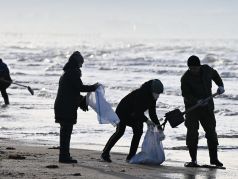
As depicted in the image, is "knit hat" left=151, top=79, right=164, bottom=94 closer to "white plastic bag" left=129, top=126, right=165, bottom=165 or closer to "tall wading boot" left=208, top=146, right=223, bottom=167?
"white plastic bag" left=129, top=126, right=165, bottom=165

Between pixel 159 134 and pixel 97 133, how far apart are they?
486 cm

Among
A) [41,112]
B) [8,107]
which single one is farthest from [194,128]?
[8,107]

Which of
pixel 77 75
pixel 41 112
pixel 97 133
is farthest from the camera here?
pixel 41 112

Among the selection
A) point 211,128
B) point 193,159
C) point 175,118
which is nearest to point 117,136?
point 175,118

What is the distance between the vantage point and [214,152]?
974 centimetres

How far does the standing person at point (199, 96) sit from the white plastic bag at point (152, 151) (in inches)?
16.7

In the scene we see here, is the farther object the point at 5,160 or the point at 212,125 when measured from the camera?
the point at 212,125

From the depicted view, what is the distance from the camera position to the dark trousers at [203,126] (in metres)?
9.67

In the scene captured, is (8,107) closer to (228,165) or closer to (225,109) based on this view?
(225,109)

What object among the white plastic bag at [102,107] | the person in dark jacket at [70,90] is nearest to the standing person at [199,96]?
the white plastic bag at [102,107]

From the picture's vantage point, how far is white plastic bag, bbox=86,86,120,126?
9.56 metres

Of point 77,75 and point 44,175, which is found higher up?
point 77,75

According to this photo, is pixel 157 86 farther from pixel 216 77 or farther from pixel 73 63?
pixel 73 63

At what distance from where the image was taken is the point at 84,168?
8.65 meters
